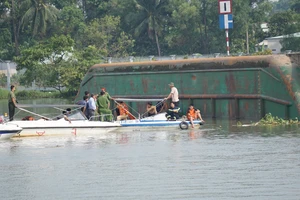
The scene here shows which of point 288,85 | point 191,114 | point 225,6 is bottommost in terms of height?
point 191,114

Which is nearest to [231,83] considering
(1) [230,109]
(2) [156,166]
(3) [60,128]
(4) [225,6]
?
(1) [230,109]

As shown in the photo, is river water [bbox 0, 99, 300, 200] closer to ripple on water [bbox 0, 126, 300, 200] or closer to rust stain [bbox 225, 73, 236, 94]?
ripple on water [bbox 0, 126, 300, 200]

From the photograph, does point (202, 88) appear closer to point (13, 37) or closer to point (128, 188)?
point (128, 188)

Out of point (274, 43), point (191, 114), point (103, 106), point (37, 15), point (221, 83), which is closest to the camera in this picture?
point (103, 106)

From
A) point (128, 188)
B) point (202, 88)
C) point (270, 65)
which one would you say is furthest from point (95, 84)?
point (128, 188)

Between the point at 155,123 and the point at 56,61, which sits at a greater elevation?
the point at 56,61

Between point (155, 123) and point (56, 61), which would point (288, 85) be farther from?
point (56, 61)

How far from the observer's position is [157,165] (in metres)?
22.8

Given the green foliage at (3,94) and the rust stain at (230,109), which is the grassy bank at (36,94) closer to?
the green foliage at (3,94)

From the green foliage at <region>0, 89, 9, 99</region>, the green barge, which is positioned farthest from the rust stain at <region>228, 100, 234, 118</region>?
the green foliage at <region>0, 89, 9, 99</region>

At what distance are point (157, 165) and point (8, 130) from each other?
7.46 m

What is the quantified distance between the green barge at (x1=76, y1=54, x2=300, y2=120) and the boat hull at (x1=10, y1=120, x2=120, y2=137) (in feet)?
23.7

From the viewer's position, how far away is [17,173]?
872 inches

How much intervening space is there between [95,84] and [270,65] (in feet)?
38.6
